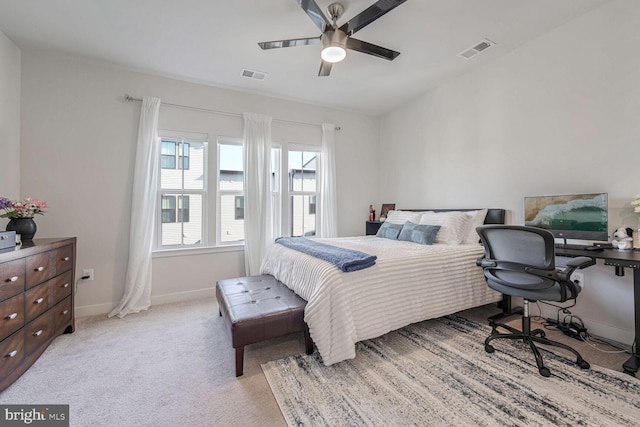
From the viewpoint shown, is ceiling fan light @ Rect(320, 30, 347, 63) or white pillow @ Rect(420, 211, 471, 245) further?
white pillow @ Rect(420, 211, 471, 245)

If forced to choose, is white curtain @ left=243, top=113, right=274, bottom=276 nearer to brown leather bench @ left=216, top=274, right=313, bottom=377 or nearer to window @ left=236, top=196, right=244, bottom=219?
window @ left=236, top=196, right=244, bottom=219

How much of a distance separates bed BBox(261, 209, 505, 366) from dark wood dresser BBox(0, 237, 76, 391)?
6.11 feet

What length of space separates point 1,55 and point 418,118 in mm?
4799

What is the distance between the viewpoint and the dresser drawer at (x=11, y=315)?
1.64 m

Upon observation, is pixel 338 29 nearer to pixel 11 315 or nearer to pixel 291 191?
pixel 291 191

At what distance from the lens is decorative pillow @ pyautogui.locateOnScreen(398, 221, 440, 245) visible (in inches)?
119

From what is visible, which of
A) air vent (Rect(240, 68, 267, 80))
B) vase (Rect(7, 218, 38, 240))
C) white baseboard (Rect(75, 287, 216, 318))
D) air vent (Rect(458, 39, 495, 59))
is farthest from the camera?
air vent (Rect(240, 68, 267, 80))

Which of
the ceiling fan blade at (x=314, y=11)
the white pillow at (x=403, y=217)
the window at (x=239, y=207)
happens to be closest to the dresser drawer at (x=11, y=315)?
the window at (x=239, y=207)

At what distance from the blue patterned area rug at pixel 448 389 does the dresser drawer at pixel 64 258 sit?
209 cm

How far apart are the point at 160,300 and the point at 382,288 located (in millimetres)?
2797

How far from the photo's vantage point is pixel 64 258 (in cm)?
241

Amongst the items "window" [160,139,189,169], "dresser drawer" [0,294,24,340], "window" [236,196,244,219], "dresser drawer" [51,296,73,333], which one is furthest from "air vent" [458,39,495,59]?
"dresser drawer" [51,296,73,333]

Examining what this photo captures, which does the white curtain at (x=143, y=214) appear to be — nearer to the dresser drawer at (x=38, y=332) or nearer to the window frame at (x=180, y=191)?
the window frame at (x=180, y=191)

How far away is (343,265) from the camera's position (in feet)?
6.48
